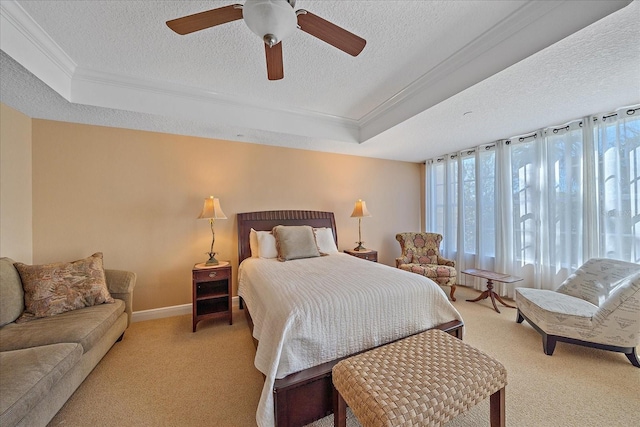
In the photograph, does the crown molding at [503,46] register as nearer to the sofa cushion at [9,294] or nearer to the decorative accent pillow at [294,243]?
the decorative accent pillow at [294,243]

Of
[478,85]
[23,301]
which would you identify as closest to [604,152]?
[478,85]

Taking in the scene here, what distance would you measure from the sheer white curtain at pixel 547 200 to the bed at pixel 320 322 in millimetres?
2277

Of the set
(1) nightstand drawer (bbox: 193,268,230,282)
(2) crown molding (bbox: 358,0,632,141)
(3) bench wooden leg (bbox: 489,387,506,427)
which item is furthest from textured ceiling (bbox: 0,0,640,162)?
(3) bench wooden leg (bbox: 489,387,506,427)

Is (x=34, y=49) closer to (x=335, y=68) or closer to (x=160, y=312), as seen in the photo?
(x=335, y=68)

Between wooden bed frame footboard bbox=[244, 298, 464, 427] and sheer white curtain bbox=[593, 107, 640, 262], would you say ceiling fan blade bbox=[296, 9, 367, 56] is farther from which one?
sheer white curtain bbox=[593, 107, 640, 262]

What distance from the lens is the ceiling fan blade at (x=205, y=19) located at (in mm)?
1256

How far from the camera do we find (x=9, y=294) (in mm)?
1786

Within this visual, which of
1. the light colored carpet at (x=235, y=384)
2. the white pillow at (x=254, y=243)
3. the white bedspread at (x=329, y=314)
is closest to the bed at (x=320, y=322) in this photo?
the white bedspread at (x=329, y=314)

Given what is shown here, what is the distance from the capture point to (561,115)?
2.64m

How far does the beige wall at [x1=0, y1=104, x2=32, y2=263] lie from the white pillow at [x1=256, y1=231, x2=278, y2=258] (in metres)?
2.34

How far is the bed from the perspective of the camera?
1.34 meters

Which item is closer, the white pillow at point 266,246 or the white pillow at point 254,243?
the white pillow at point 266,246

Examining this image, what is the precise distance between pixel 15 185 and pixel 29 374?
215 cm

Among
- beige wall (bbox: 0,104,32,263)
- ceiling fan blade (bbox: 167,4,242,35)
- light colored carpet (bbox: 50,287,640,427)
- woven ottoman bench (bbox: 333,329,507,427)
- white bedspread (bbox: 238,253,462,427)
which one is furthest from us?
beige wall (bbox: 0,104,32,263)
